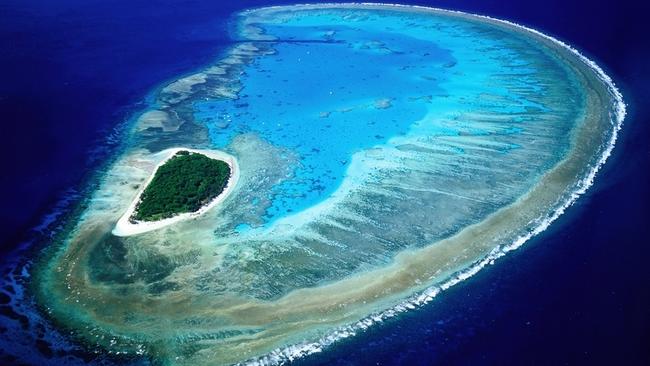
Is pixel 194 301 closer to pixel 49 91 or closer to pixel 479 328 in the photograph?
pixel 479 328

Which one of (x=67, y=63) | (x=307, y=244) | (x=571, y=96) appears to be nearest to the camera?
(x=307, y=244)

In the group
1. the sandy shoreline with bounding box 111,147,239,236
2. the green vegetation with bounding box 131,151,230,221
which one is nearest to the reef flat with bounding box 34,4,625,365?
the sandy shoreline with bounding box 111,147,239,236

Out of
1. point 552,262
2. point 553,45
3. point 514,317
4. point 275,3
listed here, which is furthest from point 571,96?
point 275,3

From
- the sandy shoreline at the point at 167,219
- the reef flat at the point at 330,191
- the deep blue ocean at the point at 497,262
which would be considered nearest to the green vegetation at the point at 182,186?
the sandy shoreline at the point at 167,219

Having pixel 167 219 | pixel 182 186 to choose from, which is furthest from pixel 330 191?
pixel 167 219

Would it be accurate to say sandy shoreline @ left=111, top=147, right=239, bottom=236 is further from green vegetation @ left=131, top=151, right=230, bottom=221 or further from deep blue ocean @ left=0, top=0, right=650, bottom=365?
deep blue ocean @ left=0, top=0, right=650, bottom=365

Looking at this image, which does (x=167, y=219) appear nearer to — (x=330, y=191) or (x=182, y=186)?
(x=182, y=186)

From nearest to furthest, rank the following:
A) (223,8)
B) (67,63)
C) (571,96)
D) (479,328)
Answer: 1. (479,328)
2. (571,96)
3. (67,63)
4. (223,8)
